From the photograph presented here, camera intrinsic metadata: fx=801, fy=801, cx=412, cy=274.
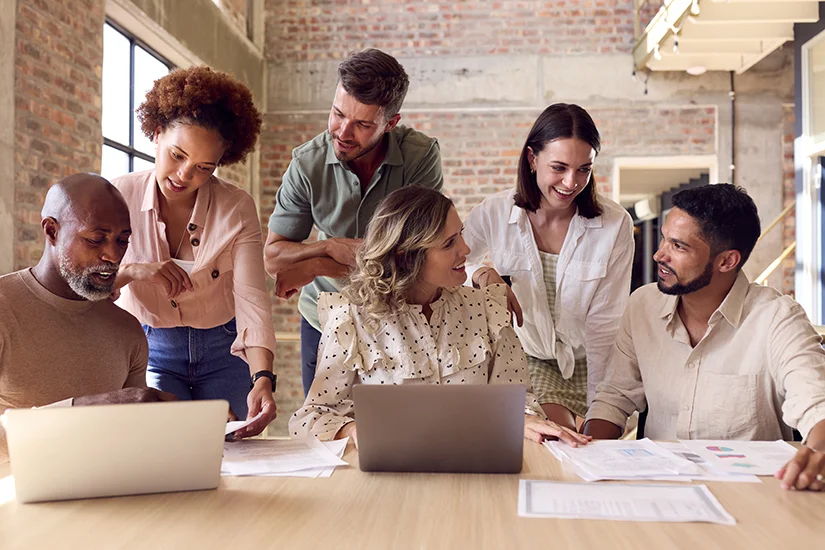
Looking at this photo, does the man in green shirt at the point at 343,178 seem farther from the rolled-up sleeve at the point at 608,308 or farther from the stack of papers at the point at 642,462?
the stack of papers at the point at 642,462

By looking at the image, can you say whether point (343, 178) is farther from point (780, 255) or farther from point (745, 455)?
point (780, 255)

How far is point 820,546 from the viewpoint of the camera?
116 cm

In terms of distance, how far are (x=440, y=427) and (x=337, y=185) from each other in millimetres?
1401

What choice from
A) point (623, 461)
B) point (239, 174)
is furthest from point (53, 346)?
point (239, 174)


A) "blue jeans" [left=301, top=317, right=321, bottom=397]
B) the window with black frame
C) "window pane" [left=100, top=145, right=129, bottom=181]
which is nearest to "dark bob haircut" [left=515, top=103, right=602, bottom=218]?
"blue jeans" [left=301, top=317, right=321, bottom=397]

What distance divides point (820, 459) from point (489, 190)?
20.0ft

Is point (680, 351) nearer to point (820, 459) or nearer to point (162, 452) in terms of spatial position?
point (820, 459)

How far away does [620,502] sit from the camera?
1.35 meters

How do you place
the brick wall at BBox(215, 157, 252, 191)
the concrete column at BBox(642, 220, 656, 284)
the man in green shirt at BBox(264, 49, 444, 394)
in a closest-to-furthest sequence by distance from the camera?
1. the man in green shirt at BBox(264, 49, 444, 394)
2. the brick wall at BBox(215, 157, 252, 191)
3. the concrete column at BBox(642, 220, 656, 284)

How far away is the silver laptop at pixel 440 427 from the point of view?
148 cm

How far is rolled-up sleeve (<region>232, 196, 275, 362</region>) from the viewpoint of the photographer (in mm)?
2230

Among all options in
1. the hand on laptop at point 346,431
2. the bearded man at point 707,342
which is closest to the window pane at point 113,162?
the hand on laptop at point 346,431

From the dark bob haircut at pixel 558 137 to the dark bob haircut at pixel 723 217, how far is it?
412mm

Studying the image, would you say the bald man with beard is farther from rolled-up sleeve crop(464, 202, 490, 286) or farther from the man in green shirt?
rolled-up sleeve crop(464, 202, 490, 286)
